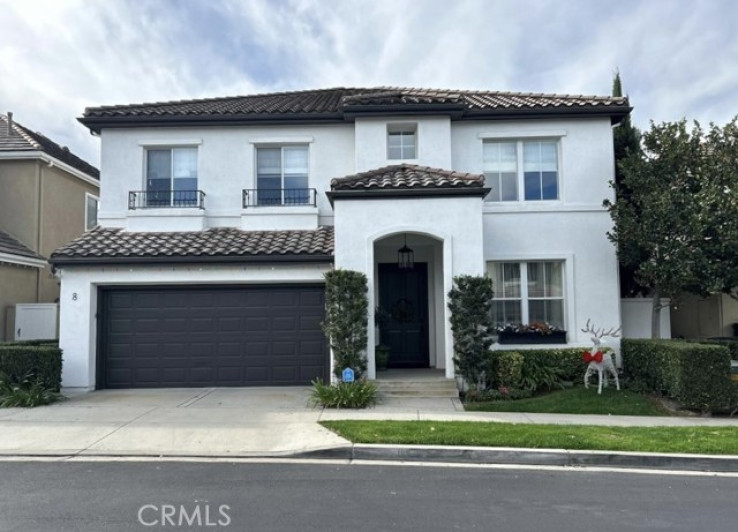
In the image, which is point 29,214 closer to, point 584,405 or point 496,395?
point 496,395

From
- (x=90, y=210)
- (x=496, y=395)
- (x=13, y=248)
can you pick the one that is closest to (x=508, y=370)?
(x=496, y=395)

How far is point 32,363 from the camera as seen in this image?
34.4ft

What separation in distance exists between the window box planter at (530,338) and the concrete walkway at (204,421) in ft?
8.49

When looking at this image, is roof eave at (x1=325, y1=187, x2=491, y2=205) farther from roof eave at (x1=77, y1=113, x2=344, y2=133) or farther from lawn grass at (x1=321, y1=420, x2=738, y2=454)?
lawn grass at (x1=321, y1=420, x2=738, y2=454)

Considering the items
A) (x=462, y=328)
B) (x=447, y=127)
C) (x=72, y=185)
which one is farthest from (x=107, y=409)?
(x=72, y=185)

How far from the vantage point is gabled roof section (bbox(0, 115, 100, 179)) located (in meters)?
16.3

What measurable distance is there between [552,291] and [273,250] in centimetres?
652

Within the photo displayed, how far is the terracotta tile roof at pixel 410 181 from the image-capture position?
1095 centimetres

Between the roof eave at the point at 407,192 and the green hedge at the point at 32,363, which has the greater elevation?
the roof eave at the point at 407,192

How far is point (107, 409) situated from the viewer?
956cm

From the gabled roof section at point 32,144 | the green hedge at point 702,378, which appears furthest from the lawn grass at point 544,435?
the gabled roof section at point 32,144

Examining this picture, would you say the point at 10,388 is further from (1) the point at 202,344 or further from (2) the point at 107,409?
(1) the point at 202,344

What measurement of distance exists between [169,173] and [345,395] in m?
7.68

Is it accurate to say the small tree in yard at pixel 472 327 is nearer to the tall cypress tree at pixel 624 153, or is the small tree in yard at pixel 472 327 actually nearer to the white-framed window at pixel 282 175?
the tall cypress tree at pixel 624 153
